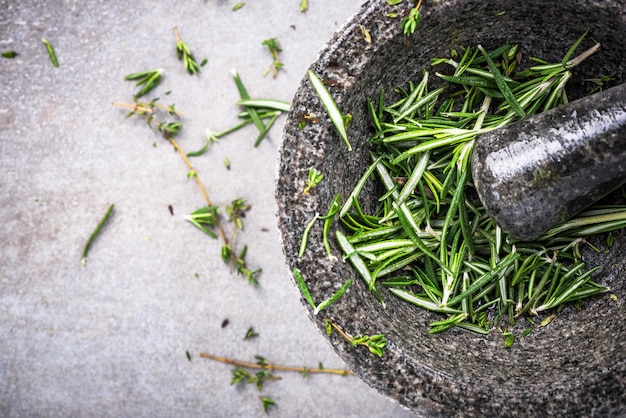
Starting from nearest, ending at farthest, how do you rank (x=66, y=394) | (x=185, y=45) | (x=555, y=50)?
(x=555, y=50), (x=185, y=45), (x=66, y=394)

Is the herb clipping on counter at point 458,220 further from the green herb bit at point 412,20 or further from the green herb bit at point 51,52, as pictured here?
the green herb bit at point 51,52

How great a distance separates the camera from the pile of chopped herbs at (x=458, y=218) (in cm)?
119

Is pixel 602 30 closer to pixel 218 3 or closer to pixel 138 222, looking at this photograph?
pixel 218 3

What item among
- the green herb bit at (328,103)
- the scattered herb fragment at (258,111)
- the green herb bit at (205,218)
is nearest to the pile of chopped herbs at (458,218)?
the green herb bit at (328,103)

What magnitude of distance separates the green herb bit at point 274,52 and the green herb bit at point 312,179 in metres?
0.59

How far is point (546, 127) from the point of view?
3.59ft

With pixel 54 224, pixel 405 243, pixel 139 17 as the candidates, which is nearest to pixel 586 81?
pixel 405 243

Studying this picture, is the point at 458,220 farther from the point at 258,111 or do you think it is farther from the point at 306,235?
the point at 258,111

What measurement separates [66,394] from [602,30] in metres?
1.64

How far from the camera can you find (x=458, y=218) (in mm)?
1236

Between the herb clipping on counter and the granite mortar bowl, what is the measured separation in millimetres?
43

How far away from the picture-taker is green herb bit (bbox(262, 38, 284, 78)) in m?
1.60

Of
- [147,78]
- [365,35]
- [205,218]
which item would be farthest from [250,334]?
[365,35]

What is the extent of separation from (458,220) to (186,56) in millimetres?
863
